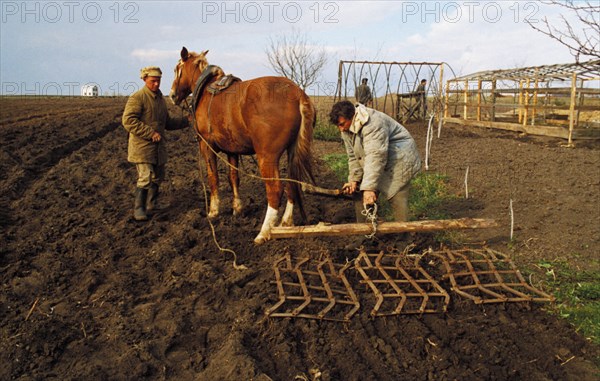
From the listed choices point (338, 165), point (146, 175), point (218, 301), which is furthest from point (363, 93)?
point (218, 301)

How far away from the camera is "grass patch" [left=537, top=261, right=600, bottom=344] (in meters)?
3.73

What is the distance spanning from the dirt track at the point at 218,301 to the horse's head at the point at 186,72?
1.50m

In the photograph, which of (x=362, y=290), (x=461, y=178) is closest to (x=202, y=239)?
(x=362, y=290)

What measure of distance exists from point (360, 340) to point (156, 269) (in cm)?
225

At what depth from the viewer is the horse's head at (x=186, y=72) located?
6539 millimetres

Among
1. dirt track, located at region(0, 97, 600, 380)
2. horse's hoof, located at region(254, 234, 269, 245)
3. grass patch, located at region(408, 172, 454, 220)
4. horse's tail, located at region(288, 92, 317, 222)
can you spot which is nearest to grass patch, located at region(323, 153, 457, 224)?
grass patch, located at region(408, 172, 454, 220)

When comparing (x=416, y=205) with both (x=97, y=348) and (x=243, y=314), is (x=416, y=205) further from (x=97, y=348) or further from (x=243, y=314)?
(x=97, y=348)

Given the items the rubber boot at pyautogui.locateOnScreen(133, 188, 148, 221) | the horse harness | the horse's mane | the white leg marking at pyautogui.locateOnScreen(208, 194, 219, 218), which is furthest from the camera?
the horse's mane

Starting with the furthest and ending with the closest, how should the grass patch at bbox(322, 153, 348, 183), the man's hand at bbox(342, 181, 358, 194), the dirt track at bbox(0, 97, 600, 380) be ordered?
the grass patch at bbox(322, 153, 348, 183)
the man's hand at bbox(342, 181, 358, 194)
the dirt track at bbox(0, 97, 600, 380)

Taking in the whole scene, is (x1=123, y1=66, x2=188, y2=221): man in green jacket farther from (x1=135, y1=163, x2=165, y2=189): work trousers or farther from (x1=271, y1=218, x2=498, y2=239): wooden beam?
(x1=271, y1=218, x2=498, y2=239): wooden beam

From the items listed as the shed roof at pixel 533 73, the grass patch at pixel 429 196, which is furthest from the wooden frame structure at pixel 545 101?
the grass patch at pixel 429 196

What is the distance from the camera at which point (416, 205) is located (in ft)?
23.0

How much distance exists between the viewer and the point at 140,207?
6133mm

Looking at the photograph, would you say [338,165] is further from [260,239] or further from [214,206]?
[260,239]
